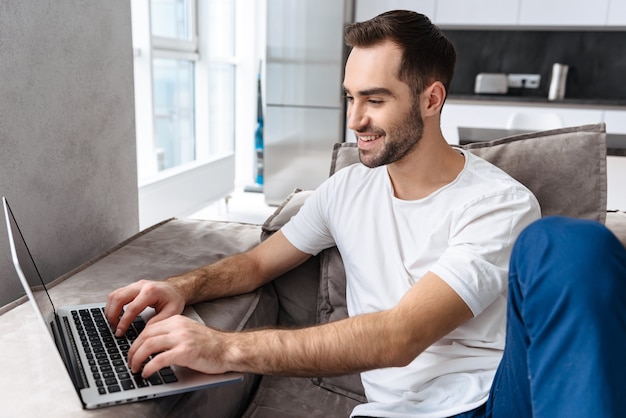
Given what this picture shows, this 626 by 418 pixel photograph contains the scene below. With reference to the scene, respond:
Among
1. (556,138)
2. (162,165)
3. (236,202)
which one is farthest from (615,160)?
(236,202)

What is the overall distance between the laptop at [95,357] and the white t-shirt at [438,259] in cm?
37

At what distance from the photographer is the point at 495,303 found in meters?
1.16

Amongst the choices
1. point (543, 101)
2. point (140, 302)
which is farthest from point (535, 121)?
point (140, 302)

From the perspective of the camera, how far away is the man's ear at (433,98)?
132cm

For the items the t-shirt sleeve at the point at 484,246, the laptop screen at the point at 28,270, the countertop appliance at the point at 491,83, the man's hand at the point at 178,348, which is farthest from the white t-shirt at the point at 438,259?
the countertop appliance at the point at 491,83

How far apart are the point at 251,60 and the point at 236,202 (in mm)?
1141

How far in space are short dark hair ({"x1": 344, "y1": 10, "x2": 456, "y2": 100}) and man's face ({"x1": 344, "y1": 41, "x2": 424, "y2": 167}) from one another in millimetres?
14

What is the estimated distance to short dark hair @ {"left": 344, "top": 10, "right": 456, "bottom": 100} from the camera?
1281 millimetres

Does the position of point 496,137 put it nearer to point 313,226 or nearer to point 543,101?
point 313,226

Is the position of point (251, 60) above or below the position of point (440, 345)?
above

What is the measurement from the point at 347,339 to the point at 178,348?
0.29m

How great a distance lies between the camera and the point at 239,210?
14.5 feet

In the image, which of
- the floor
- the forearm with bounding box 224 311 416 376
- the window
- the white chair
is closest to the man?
the forearm with bounding box 224 311 416 376

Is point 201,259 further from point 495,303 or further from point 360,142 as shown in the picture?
point 495,303
